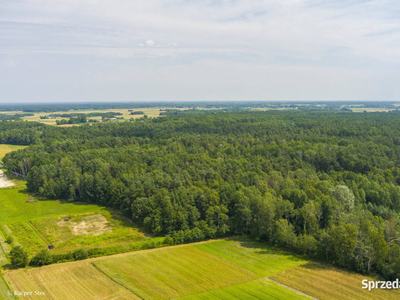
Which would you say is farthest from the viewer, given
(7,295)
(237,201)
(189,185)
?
(189,185)

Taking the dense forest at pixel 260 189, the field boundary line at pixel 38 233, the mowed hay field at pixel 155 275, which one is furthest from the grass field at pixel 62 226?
the mowed hay field at pixel 155 275

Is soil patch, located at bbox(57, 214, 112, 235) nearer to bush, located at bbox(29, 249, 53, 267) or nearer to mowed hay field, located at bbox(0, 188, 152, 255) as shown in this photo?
mowed hay field, located at bbox(0, 188, 152, 255)

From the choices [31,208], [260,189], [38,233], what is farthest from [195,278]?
[31,208]

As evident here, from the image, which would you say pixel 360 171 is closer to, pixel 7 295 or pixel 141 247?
pixel 141 247

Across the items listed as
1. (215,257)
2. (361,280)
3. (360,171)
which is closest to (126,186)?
(215,257)

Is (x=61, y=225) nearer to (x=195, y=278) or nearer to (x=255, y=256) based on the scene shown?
(x=195, y=278)
